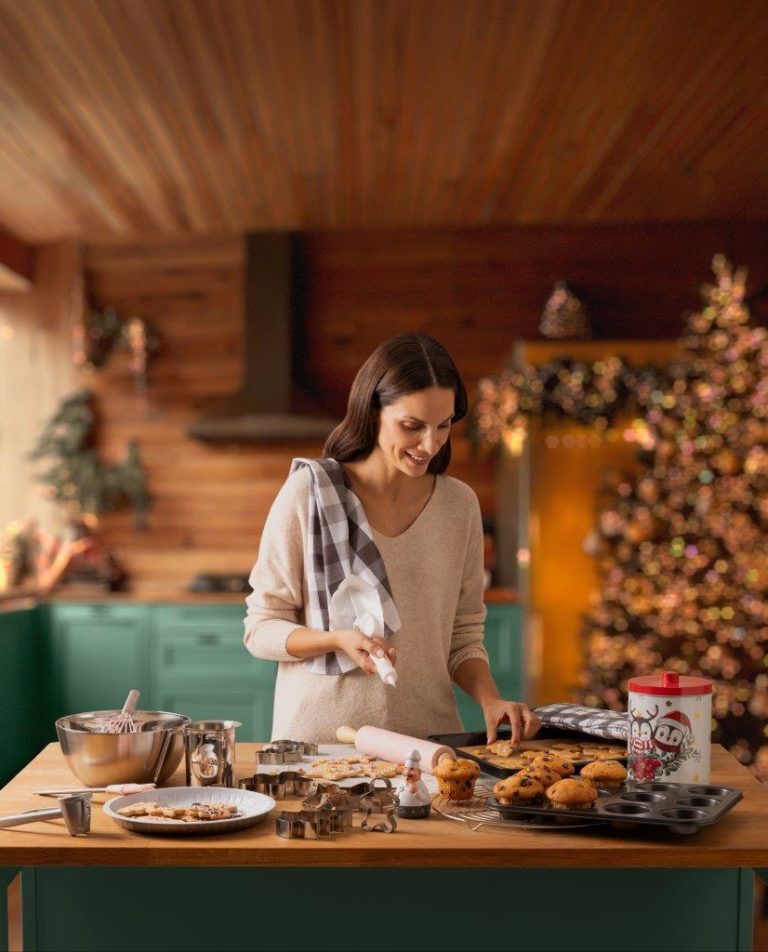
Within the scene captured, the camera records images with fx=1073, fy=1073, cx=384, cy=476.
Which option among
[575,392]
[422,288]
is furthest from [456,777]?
[422,288]

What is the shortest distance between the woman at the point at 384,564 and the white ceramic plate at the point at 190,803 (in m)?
0.39

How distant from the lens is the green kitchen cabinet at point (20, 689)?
4.54 meters

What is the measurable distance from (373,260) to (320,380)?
0.67 m

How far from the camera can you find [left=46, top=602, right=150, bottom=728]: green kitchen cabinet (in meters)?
4.93

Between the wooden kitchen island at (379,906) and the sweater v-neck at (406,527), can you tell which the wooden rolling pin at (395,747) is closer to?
the wooden kitchen island at (379,906)

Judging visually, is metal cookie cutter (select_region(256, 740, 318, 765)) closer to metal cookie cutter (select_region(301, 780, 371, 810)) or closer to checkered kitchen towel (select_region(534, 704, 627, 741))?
metal cookie cutter (select_region(301, 780, 371, 810))

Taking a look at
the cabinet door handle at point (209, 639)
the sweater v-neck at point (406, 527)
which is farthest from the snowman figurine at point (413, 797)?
the cabinet door handle at point (209, 639)

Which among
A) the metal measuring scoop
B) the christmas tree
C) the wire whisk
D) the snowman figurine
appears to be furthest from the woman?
the christmas tree

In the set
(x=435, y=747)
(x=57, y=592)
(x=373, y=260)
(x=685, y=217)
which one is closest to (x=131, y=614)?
(x=57, y=592)

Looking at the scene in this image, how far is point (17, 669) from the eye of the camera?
4.71 metres

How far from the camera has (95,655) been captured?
496 centimetres

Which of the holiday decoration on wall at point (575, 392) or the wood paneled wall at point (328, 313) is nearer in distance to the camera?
the holiday decoration on wall at point (575, 392)

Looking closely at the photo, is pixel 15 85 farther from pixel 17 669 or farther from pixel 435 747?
pixel 435 747

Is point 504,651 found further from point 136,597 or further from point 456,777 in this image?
point 456,777
